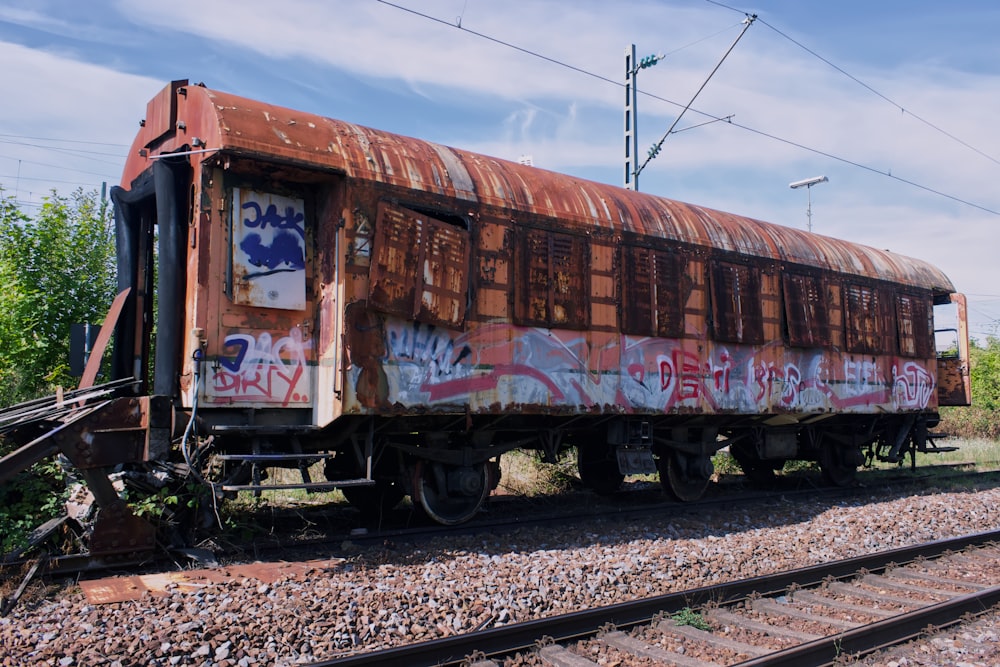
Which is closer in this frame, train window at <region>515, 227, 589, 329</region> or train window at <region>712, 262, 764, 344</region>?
train window at <region>515, 227, 589, 329</region>

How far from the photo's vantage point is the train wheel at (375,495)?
890 cm

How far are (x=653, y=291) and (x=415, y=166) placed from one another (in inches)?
139

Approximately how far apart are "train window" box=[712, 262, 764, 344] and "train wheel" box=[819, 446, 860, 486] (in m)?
3.68

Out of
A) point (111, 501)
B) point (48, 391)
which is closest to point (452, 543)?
point (111, 501)

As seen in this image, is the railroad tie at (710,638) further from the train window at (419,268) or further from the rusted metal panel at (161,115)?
the rusted metal panel at (161,115)

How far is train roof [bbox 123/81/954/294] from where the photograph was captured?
276 inches

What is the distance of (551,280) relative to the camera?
28.9ft

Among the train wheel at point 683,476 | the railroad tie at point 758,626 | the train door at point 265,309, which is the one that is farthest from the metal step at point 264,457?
the train wheel at point 683,476

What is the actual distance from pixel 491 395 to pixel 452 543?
1590 mm

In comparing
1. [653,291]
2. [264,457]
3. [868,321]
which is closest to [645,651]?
[264,457]

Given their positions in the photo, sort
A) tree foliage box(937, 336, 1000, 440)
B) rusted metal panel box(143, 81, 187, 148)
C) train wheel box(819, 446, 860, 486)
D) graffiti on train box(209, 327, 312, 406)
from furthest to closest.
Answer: tree foliage box(937, 336, 1000, 440) < train wheel box(819, 446, 860, 486) < rusted metal panel box(143, 81, 187, 148) < graffiti on train box(209, 327, 312, 406)

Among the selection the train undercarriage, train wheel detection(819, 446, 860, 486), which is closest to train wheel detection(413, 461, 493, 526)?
the train undercarriage

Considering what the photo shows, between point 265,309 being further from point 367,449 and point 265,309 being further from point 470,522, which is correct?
point 470,522

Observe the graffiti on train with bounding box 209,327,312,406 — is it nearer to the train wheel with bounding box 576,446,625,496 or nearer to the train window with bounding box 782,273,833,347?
the train wheel with bounding box 576,446,625,496
